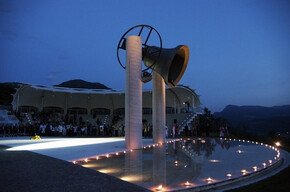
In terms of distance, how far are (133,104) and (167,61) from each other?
128 inches

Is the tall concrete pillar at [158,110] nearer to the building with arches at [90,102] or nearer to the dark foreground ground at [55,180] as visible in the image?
the dark foreground ground at [55,180]

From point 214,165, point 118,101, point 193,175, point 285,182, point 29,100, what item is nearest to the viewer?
point 285,182

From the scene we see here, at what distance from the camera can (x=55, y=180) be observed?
213 inches

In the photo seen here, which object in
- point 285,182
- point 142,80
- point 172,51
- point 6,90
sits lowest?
point 285,182

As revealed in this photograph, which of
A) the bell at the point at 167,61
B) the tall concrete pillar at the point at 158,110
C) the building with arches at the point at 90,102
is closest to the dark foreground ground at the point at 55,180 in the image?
the bell at the point at 167,61

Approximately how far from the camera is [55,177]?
225 inches

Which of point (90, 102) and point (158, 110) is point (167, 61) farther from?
point (90, 102)

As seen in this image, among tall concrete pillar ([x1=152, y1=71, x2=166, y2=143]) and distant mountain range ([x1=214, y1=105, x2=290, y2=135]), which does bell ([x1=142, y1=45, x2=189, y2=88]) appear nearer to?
tall concrete pillar ([x1=152, y1=71, x2=166, y2=143])

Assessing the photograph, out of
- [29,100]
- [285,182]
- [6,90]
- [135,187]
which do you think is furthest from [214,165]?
[6,90]

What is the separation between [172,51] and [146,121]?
68.2 feet

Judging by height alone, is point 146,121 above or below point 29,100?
below

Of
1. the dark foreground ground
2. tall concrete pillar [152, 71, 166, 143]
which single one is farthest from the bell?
the dark foreground ground

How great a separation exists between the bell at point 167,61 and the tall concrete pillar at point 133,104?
131 centimetres

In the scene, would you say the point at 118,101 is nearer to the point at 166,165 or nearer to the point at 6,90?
Result: the point at 166,165
